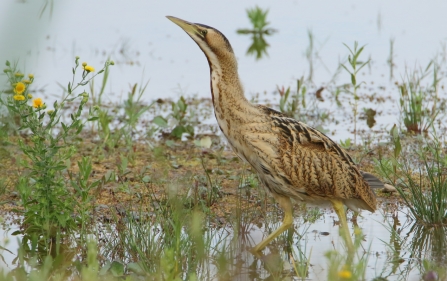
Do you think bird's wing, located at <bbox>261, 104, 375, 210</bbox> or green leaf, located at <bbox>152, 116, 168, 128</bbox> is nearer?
bird's wing, located at <bbox>261, 104, 375, 210</bbox>

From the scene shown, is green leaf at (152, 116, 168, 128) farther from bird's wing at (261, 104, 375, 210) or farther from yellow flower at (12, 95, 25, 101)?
yellow flower at (12, 95, 25, 101)

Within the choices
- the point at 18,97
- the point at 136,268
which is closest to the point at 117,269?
the point at 136,268

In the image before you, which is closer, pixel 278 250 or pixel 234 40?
pixel 278 250

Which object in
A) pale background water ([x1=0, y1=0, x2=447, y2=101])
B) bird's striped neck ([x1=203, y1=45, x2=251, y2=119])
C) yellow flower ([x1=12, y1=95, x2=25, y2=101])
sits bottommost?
yellow flower ([x1=12, y1=95, x2=25, y2=101])

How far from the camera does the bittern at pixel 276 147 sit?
15.2 ft

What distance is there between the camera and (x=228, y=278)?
4.13 m

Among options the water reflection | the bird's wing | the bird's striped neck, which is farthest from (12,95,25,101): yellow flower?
the bird's wing

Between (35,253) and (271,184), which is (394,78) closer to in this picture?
(271,184)

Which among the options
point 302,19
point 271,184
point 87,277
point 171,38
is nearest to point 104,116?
point 271,184

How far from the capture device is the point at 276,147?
4.63 metres

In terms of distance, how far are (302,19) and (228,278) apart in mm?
9097

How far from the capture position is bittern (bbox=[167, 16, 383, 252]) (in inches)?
183

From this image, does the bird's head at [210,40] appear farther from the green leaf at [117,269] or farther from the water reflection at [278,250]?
the green leaf at [117,269]

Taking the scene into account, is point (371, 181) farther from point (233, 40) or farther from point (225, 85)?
point (233, 40)
